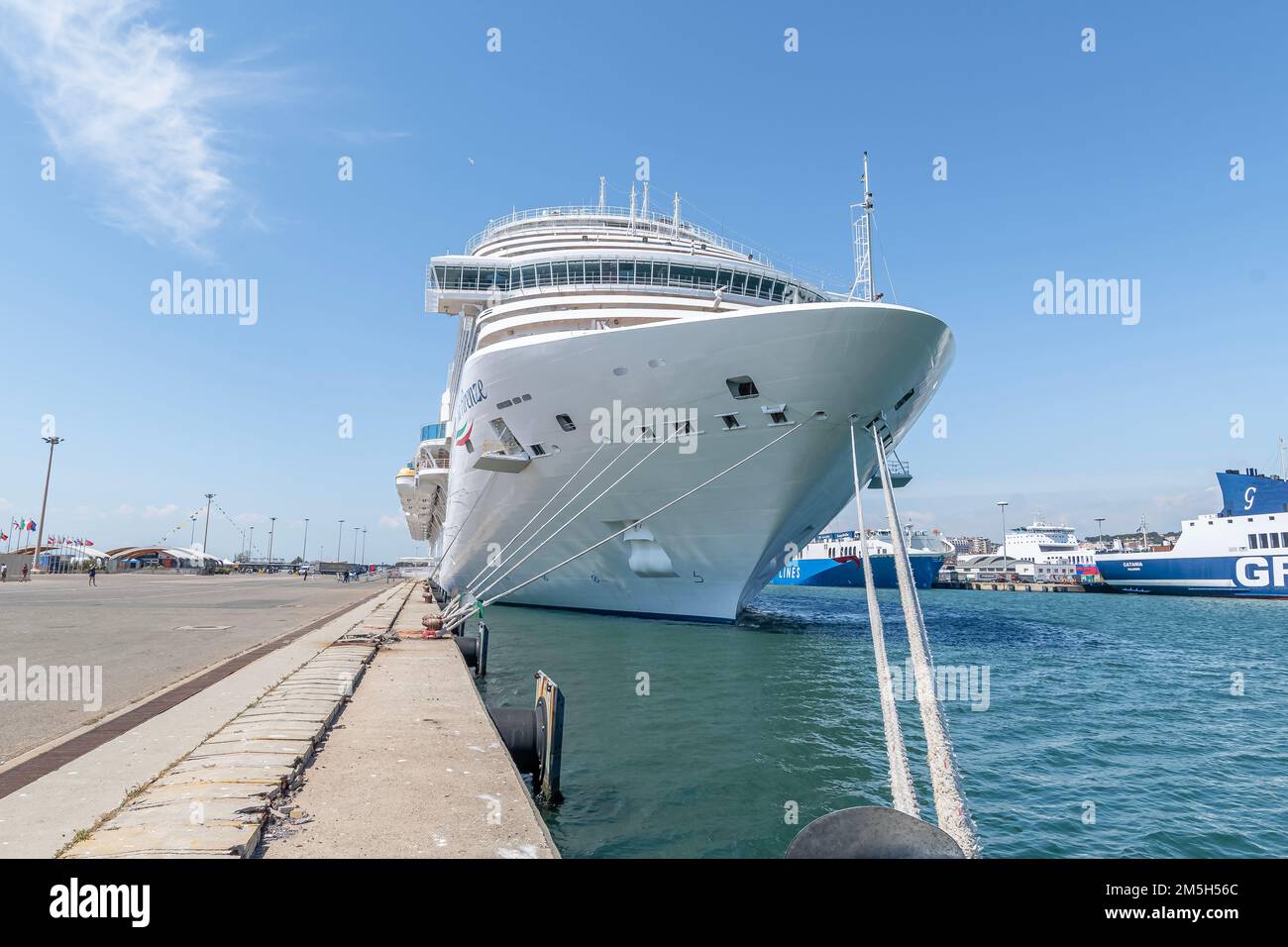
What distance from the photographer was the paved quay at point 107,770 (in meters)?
4.11

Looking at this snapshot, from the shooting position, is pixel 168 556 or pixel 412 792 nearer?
pixel 412 792

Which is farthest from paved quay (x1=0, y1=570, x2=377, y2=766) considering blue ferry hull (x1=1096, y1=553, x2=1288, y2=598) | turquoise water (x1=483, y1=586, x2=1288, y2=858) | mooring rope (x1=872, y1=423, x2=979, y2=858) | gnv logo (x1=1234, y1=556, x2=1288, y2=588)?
blue ferry hull (x1=1096, y1=553, x2=1288, y2=598)

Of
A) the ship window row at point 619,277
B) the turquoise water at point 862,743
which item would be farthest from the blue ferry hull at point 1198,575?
the ship window row at point 619,277

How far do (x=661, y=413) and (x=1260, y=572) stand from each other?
196 feet

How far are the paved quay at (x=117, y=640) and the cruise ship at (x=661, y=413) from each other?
5718 millimetres

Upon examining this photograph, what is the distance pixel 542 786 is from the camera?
7.71m

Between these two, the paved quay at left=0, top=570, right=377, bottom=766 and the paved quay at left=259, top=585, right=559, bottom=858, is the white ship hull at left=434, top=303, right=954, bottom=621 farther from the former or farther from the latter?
the paved quay at left=259, top=585, right=559, bottom=858

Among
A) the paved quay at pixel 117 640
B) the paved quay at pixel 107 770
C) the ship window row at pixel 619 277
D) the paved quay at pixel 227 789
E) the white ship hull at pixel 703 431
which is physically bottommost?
the paved quay at pixel 117 640

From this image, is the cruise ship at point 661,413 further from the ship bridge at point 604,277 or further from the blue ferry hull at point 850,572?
the blue ferry hull at point 850,572

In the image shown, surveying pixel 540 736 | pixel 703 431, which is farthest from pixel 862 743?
pixel 703 431

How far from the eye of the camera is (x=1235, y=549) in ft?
178

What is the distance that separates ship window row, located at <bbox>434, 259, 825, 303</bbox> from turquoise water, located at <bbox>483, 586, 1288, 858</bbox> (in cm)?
1074

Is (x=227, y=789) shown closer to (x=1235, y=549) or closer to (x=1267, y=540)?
(x=1267, y=540)
